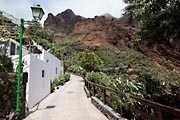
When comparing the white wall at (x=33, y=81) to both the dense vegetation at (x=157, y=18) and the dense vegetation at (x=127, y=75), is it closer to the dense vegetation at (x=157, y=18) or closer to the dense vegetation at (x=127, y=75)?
the dense vegetation at (x=127, y=75)

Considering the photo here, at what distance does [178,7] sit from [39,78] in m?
9.20

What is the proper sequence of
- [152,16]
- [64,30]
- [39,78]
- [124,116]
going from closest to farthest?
[152,16] < [124,116] < [39,78] < [64,30]

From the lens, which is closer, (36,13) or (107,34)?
(36,13)

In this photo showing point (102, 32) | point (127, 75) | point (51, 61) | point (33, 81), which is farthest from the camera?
point (102, 32)

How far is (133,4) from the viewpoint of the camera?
20.3 ft

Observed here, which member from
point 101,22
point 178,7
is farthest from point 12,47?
point 101,22

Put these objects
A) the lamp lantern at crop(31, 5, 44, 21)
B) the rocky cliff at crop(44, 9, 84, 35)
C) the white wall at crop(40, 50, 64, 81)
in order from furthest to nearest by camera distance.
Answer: the rocky cliff at crop(44, 9, 84, 35) < the white wall at crop(40, 50, 64, 81) < the lamp lantern at crop(31, 5, 44, 21)

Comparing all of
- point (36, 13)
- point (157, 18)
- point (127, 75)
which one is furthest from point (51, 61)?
point (157, 18)

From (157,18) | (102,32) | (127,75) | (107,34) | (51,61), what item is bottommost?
(127,75)

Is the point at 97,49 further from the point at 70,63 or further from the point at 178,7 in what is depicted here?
the point at 178,7

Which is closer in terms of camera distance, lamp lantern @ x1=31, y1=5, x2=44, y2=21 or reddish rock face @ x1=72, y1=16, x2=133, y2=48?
lamp lantern @ x1=31, y1=5, x2=44, y2=21

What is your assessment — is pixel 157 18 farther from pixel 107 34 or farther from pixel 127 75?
pixel 107 34

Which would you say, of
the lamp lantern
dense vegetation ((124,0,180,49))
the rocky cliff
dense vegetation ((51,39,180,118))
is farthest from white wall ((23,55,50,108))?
the rocky cliff

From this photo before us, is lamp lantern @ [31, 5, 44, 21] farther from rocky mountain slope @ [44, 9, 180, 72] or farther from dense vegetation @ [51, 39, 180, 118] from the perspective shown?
rocky mountain slope @ [44, 9, 180, 72]
